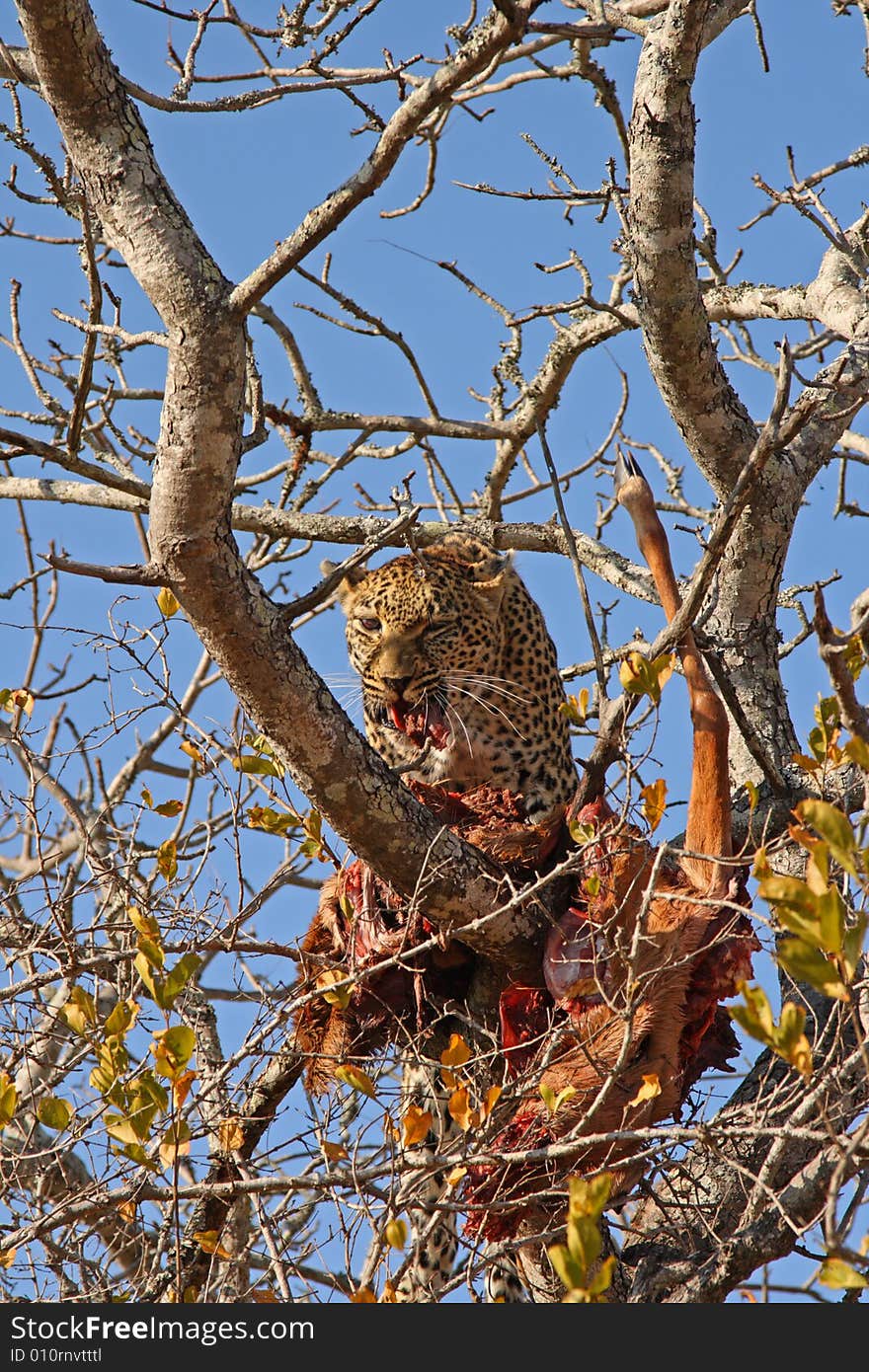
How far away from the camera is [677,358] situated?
209 inches

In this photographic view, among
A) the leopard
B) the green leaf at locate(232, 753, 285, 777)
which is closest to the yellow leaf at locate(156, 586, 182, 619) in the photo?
the green leaf at locate(232, 753, 285, 777)

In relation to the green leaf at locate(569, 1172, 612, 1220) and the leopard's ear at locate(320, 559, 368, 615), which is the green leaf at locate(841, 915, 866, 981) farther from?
the leopard's ear at locate(320, 559, 368, 615)

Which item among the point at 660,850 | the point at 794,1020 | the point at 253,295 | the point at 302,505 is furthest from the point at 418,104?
the point at 302,505

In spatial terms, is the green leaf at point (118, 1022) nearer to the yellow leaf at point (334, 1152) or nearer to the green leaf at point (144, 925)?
the green leaf at point (144, 925)

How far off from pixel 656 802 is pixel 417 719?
220cm

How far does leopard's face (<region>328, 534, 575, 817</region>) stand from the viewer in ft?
19.5

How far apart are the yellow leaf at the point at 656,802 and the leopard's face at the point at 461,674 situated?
171 centimetres

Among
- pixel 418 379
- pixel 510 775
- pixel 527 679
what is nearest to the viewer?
pixel 510 775

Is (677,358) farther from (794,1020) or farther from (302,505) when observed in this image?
(794,1020)

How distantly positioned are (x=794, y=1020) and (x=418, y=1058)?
1.83m

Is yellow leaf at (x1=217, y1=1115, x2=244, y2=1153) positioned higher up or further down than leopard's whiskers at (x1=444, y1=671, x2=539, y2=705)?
further down

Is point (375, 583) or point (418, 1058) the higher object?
point (375, 583)

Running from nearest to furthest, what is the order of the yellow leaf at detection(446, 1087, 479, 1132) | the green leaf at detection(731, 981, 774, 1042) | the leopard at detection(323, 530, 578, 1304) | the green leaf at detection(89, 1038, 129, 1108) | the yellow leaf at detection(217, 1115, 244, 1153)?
1. the green leaf at detection(731, 981, 774, 1042)
2. the green leaf at detection(89, 1038, 129, 1108)
3. the yellow leaf at detection(446, 1087, 479, 1132)
4. the yellow leaf at detection(217, 1115, 244, 1153)
5. the leopard at detection(323, 530, 578, 1304)

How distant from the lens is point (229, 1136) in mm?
4691
